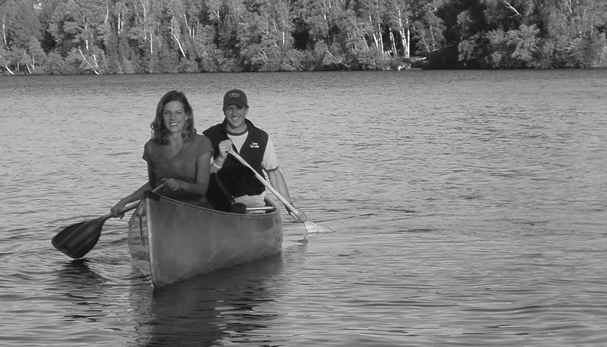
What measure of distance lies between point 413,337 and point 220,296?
6.98 feet

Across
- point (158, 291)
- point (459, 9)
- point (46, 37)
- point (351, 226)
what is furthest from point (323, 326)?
point (46, 37)

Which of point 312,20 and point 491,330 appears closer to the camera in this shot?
point 491,330

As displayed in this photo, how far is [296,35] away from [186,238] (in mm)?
89015

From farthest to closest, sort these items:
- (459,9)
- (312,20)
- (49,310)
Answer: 1. (312,20)
2. (459,9)
3. (49,310)

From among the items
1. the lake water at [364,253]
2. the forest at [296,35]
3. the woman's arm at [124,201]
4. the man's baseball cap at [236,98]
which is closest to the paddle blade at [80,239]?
the lake water at [364,253]

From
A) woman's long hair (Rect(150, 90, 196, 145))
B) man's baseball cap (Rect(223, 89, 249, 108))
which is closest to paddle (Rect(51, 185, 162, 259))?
man's baseball cap (Rect(223, 89, 249, 108))

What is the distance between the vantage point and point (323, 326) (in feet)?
25.7

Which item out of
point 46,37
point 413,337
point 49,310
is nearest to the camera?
point 413,337

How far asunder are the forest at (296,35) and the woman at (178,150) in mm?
64564

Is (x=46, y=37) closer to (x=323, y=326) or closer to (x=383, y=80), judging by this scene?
(x=383, y=80)

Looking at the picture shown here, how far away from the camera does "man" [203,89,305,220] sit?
30.6ft

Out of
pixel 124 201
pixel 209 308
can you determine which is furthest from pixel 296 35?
pixel 209 308

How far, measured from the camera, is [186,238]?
8828mm

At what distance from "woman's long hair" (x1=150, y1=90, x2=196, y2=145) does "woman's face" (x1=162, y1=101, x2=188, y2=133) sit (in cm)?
2
